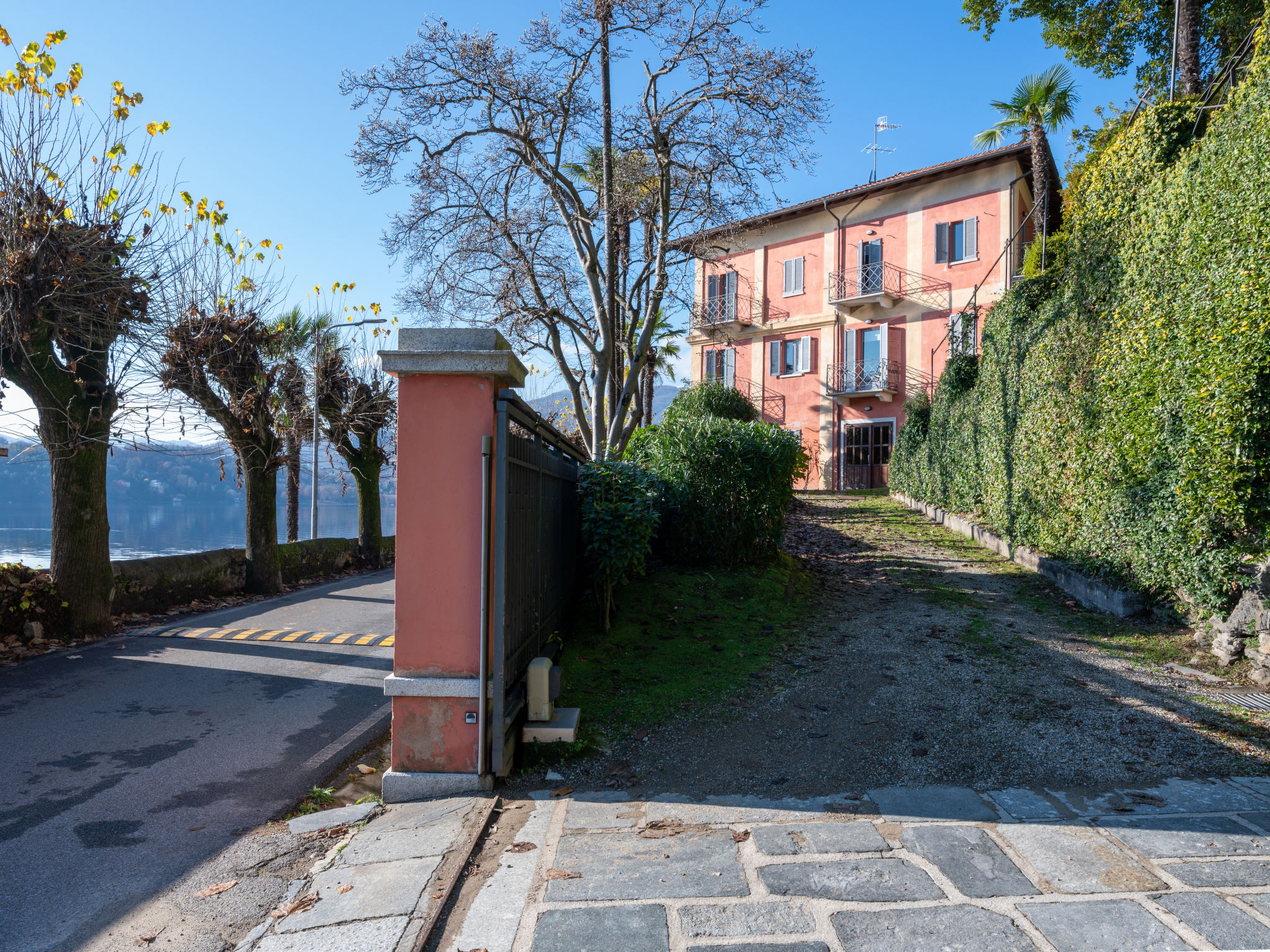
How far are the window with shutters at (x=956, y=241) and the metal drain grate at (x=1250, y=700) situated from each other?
21.7 metres

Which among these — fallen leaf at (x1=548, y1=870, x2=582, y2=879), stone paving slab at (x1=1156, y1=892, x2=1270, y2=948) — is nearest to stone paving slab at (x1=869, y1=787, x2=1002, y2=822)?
stone paving slab at (x1=1156, y1=892, x2=1270, y2=948)

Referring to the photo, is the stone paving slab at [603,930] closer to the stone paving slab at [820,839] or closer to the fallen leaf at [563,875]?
the fallen leaf at [563,875]

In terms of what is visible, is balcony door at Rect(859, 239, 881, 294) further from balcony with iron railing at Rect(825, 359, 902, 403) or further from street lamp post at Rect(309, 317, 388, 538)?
street lamp post at Rect(309, 317, 388, 538)

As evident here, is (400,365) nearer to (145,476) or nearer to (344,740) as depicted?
(344,740)

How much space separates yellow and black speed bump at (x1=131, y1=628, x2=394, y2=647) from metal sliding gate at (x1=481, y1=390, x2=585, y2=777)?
4158 millimetres

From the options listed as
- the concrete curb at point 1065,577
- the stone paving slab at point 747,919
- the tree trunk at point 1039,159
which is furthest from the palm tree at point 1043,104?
the stone paving slab at point 747,919

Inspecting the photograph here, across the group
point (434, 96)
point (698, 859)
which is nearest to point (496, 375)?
point (698, 859)

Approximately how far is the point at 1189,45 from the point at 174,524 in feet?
347

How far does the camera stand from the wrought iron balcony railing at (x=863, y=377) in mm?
25875

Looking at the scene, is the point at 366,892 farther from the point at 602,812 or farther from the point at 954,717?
the point at 954,717

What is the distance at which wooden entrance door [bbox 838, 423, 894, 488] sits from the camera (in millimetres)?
26359

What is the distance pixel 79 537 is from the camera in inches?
377

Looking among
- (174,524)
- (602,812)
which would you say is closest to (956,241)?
(602,812)

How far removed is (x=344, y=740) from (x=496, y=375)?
3325 mm
